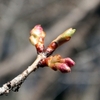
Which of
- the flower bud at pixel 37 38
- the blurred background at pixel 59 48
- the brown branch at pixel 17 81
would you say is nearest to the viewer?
the brown branch at pixel 17 81

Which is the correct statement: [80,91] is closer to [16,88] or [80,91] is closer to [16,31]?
[16,31]

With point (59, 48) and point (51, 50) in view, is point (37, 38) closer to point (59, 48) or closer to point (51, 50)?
point (51, 50)

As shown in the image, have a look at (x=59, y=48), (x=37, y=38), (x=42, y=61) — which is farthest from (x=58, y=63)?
(x=59, y=48)

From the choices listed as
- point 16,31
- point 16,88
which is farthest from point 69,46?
point 16,88

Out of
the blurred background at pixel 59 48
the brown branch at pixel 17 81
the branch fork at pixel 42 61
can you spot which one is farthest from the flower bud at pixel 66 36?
the blurred background at pixel 59 48

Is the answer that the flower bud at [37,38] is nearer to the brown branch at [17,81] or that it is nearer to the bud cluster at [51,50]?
the bud cluster at [51,50]

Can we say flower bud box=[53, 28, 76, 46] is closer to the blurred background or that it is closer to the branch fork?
the branch fork

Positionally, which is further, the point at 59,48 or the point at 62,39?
the point at 59,48

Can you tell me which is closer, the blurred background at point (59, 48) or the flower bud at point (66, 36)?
the flower bud at point (66, 36)
